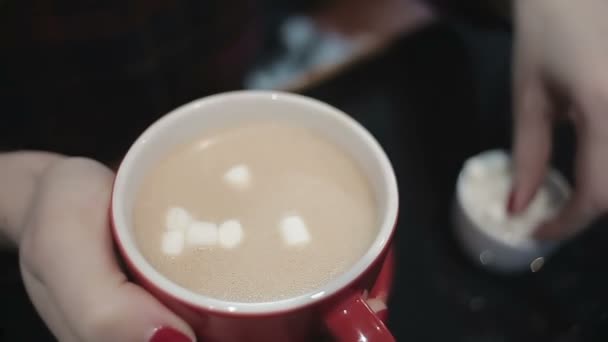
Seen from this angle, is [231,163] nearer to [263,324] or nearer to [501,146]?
[263,324]

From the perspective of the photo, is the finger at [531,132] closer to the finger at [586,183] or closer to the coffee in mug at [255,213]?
the finger at [586,183]

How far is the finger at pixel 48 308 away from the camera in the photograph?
0.44m

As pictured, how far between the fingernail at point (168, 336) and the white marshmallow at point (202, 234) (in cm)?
8

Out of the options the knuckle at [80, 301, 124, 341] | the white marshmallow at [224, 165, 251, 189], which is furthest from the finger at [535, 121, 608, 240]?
the knuckle at [80, 301, 124, 341]

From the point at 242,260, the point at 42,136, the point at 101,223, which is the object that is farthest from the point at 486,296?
the point at 42,136

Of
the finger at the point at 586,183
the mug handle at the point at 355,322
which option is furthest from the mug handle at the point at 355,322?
the finger at the point at 586,183

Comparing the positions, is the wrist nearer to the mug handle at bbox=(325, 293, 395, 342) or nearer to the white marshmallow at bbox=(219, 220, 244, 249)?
the white marshmallow at bbox=(219, 220, 244, 249)

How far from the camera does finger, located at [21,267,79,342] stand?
439mm

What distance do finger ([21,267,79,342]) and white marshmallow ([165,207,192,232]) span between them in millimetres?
110

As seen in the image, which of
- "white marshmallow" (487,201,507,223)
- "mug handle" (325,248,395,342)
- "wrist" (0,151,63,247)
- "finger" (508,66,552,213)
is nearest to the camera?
"mug handle" (325,248,395,342)

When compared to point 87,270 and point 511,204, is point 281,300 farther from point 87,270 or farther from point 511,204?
point 511,204

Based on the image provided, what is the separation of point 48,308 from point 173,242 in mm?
120

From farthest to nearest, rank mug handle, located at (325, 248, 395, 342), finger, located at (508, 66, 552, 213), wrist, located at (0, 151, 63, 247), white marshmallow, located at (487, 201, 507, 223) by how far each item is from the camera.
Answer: white marshmallow, located at (487, 201, 507, 223) → finger, located at (508, 66, 552, 213) → wrist, located at (0, 151, 63, 247) → mug handle, located at (325, 248, 395, 342)

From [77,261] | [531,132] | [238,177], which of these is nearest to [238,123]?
[238,177]
